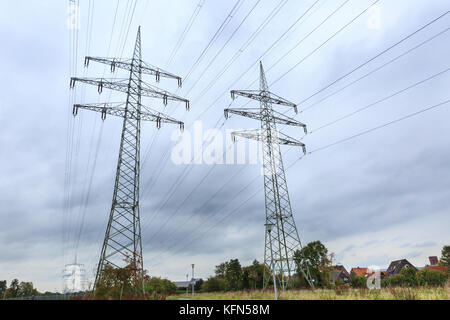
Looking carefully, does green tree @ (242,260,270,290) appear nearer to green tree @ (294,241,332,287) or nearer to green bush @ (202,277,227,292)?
green bush @ (202,277,227,292)

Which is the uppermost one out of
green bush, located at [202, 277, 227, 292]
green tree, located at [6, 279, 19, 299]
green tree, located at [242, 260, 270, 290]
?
green tree, located at [242, 260, 270, 290]

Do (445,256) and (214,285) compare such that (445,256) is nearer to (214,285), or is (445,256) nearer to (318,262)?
(318,262)

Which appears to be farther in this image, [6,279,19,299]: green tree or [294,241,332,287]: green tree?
[6,279,19,299]: green tree

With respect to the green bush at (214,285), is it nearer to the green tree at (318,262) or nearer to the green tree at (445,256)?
the green tree at (318,262)

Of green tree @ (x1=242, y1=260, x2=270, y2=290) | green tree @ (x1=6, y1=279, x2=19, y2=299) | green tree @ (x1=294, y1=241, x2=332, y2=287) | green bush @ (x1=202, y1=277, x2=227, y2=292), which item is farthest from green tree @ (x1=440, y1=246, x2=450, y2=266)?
green tree @ (x1=6, y1=279, x2=19, y2=299)

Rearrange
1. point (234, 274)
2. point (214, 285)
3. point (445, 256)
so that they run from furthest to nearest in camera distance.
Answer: point (445, 256)
point (234, 274)
point (214, 285)

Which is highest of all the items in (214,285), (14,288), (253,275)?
(253,275)

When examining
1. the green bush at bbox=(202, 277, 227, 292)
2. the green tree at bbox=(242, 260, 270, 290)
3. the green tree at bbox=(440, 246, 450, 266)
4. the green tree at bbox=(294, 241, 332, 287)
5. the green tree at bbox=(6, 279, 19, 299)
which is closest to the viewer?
the green tree at bbox=(294, 241, 332, 287)

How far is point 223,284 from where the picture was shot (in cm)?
5175

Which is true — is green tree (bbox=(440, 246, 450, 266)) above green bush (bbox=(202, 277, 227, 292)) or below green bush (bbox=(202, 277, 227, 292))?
above

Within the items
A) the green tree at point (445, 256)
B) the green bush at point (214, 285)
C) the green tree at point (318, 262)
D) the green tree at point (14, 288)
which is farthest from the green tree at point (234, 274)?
the green tree at point (14, 288)

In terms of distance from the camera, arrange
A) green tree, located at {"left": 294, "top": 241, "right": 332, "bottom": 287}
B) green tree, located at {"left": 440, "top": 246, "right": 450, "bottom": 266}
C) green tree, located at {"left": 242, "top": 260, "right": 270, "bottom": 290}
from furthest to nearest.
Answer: green tree, located at {"left": 440, "top": 246, "right": 450, "bottom": 266} → green tree, located at {"left": 242, "top": 260, "right": 270, "bottom": 290} → green tree, located at {"left": 294, "top": 241, "right": 332, "bottom": 287}

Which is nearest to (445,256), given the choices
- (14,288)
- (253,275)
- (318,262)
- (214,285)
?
(318,262)
